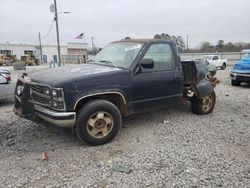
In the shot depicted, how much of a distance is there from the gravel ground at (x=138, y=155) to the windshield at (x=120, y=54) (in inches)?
55.6

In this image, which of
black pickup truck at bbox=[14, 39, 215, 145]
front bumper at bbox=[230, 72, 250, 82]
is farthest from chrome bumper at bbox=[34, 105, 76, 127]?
front bumper at bbox=[230, 72, 250, 82]

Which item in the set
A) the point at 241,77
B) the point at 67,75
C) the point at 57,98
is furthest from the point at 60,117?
the point at 241,77

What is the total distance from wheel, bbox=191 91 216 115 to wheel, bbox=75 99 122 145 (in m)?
2.57

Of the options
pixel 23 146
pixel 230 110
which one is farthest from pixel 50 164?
pixel 230 110

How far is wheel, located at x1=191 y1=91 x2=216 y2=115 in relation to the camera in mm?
6453

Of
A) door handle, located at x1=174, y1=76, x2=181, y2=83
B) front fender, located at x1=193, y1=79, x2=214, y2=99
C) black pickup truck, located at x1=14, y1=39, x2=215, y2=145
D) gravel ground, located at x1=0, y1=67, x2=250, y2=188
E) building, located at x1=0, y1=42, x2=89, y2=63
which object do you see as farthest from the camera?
building, located at x1=0, y1=42, x2=89, y2=63

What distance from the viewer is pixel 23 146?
4609 millimetres

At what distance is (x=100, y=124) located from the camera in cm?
459

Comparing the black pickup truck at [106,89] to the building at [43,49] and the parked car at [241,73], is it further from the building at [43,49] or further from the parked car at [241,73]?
the building at [43,49]

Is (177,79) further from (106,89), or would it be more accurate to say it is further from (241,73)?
(241,73)

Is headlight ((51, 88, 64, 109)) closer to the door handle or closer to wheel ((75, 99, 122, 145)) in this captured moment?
wheel ((75, 99, 122, 145))

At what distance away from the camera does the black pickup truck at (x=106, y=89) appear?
4234 millimetres

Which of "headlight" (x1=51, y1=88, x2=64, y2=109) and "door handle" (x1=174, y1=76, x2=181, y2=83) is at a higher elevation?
"door handle" (x1=174, y1=76, x2=181, y2=83)

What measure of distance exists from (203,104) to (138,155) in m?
2.96
